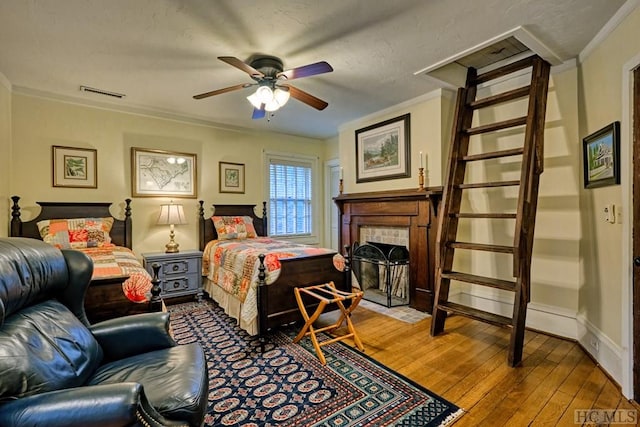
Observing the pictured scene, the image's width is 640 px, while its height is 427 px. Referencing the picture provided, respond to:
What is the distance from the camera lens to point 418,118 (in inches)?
150

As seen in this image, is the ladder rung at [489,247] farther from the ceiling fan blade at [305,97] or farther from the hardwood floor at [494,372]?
the ceiling fan blade at [305,97]

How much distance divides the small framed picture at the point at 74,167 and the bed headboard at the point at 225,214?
1347 mm

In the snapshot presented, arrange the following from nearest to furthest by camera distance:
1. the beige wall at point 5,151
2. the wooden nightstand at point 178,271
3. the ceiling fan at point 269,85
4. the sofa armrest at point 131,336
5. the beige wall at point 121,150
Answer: the sofa armrest at point 131,336 < the ceiling fan at point 269,85 < the beige wall at point 5,151 < the beige wall at point 121,150 < the wooden nightstand at point 178,271

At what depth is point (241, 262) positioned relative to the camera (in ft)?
10.4

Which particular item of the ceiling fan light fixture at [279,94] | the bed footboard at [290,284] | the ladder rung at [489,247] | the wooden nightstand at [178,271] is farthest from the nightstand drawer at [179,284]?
the ladder rung at [489,247]

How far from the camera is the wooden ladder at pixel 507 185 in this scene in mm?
2428

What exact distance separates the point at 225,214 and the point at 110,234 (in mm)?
1498

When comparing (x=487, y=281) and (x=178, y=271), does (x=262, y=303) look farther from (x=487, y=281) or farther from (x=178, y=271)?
(x=487, y=281)

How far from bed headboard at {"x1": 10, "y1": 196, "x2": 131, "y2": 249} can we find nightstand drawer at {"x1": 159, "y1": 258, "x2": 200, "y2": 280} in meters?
0.59

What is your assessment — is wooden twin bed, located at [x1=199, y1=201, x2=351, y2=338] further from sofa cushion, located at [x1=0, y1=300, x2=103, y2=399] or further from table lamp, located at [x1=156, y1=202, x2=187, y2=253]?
sofa cushion, located at [x1=0, y1=300, x2=103, y2=399]

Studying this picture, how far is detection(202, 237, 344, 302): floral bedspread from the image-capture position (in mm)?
2832

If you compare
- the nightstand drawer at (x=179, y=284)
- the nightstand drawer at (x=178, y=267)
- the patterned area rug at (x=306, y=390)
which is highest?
the nightstand drawer at (x=178, y=267)

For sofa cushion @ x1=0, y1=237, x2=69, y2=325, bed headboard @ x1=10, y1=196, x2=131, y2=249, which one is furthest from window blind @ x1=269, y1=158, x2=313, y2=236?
sofa cushion @ x1=0, y1=237, x2=69, y2=325

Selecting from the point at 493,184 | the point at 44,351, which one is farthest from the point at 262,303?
the point at 493,184
